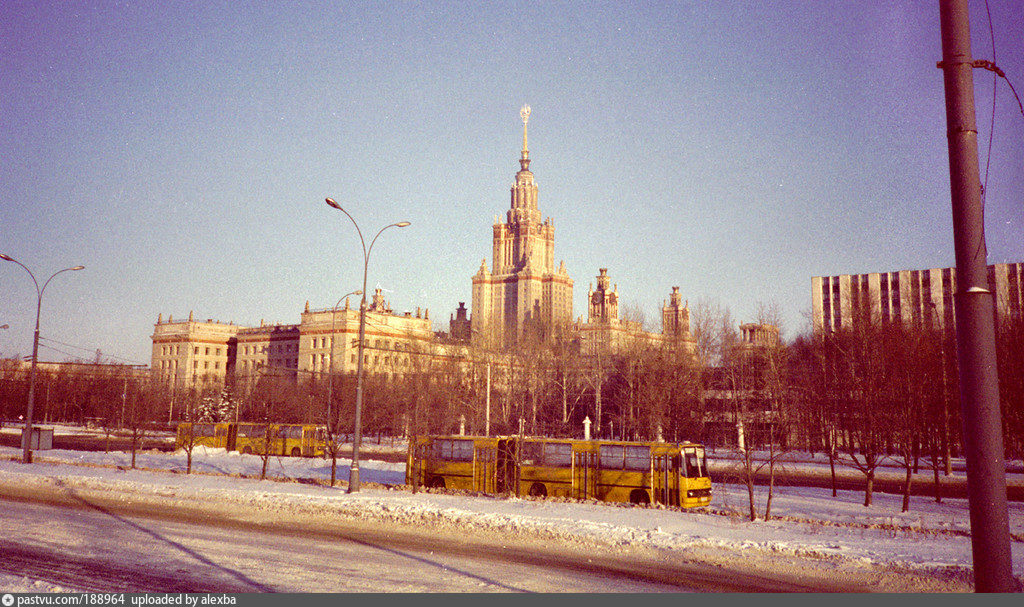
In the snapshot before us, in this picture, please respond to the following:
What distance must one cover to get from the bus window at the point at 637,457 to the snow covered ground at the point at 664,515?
274cm

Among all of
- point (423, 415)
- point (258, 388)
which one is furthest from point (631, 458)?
point (258, 388)

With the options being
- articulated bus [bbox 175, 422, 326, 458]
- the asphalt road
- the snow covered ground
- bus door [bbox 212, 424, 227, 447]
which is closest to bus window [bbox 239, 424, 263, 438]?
articulated bus [bbox 175, 422, 326, 458]

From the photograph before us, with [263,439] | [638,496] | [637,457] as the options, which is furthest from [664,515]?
[263,439]

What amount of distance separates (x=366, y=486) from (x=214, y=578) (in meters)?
15.6

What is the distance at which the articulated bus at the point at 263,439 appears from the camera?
46875mm

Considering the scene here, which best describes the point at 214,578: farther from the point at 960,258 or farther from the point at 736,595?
the point at 960,258

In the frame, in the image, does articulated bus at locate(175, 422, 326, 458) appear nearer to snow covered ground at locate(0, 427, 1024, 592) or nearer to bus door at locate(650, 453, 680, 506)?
snow covered ground at locate(0, 427, 1024, 592)

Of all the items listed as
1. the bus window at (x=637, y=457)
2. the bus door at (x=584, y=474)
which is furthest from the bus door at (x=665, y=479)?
the bus door at (x=584, y=474)

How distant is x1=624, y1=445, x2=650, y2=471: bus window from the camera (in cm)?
2373

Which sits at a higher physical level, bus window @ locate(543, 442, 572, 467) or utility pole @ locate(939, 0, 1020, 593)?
utility pole @ locate(939, 0, 1020, 593)

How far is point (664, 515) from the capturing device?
63.2 ft

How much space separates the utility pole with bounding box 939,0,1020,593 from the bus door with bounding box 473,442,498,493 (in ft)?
73.9

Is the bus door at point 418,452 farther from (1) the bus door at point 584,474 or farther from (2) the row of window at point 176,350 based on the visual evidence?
(2) the row of window at point 176,350

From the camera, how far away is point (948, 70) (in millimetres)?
4992
